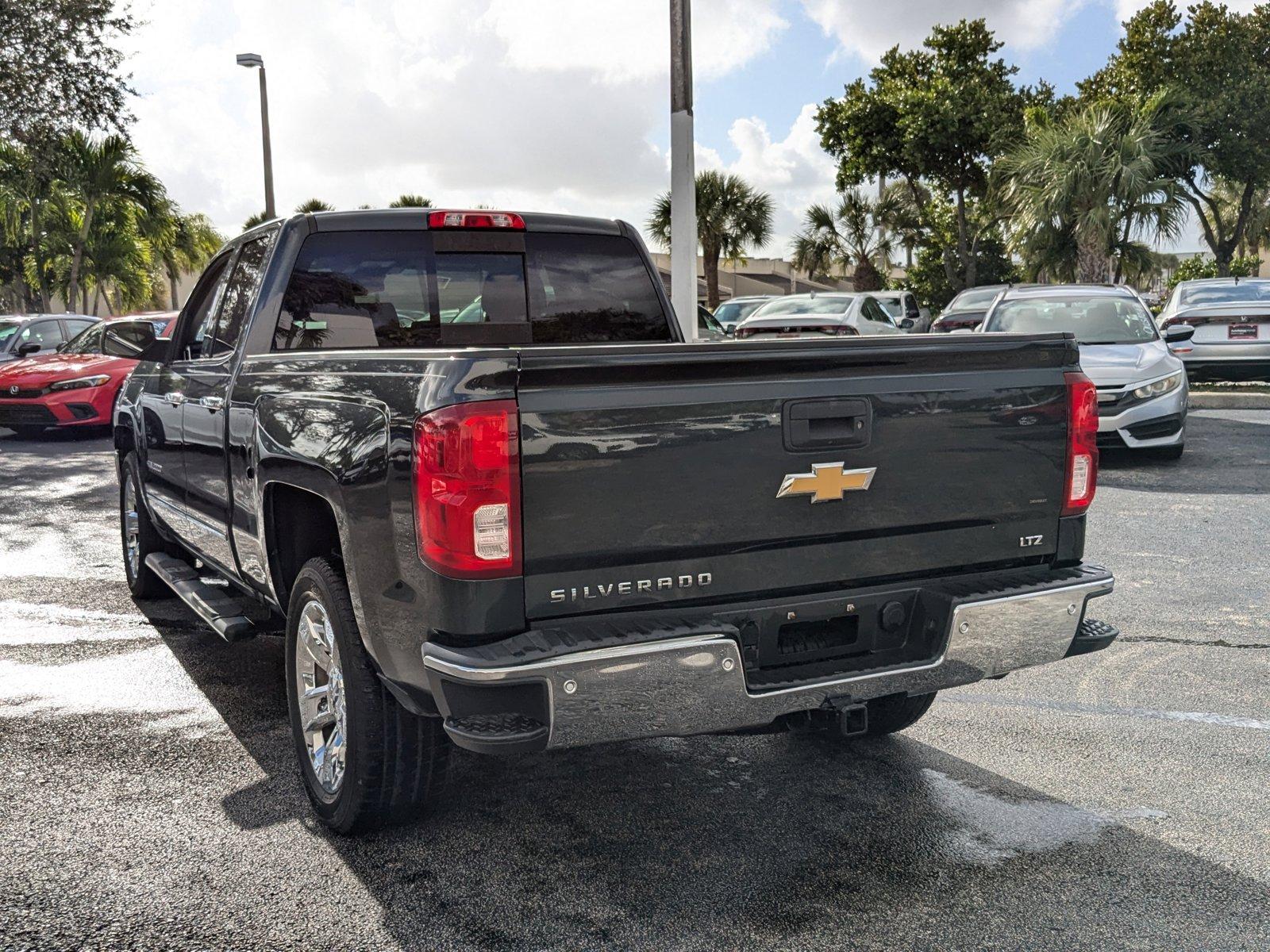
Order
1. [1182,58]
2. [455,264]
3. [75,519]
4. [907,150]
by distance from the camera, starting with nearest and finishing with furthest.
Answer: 1. [455,264]
2. [75,519]
3. [1182,58]
4. [907,150]

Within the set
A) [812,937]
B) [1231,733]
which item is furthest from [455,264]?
[1231,733]

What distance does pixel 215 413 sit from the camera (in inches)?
176

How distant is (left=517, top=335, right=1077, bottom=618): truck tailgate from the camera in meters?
2.92

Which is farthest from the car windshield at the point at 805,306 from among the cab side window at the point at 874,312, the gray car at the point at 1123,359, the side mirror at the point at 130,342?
the side mirror at the point at 130,342

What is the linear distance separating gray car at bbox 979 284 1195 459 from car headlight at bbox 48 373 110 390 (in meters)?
9.97

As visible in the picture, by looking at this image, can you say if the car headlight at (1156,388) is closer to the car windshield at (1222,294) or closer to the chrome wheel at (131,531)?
the car windshield at (1222,294)

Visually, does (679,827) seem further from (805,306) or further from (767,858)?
(805,306)

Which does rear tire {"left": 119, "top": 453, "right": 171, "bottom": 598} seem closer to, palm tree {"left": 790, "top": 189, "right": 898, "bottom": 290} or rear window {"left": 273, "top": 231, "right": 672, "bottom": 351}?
rear window {"left": 273, "top": 231, "right": 672, "bottom": 351}

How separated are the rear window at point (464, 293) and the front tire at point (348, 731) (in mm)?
1144

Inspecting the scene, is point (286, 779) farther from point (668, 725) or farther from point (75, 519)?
point (75, 519)

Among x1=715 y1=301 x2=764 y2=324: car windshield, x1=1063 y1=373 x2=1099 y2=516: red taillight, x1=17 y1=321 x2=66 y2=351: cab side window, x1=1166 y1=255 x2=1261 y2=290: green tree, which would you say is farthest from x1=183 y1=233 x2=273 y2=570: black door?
x1=1166 y1=255 x2=1261 y2=290: green tree

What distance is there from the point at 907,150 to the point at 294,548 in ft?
113

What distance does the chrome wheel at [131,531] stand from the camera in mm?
6266

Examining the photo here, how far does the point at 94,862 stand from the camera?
340cm
